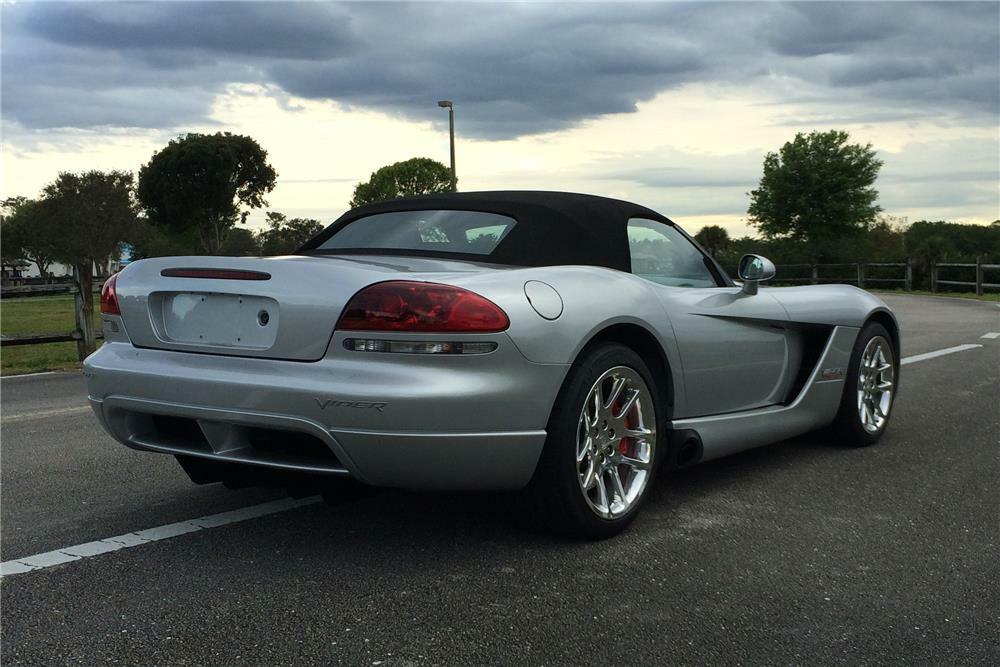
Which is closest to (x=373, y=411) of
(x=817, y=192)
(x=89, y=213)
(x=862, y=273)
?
(x=89, y=213)

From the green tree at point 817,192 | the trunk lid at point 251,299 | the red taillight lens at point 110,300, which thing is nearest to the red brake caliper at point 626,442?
the trunk lid at point 251,299

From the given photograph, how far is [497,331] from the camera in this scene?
3.31 metres

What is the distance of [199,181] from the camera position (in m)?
68.8

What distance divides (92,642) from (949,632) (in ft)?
7.66

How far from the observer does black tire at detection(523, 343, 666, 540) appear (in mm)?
3521

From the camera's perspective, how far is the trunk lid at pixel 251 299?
337cm

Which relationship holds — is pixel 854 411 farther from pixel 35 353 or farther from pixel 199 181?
pixel 199 181

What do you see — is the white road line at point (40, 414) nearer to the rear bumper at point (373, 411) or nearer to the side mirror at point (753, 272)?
the rear bumper at point (373, 411)

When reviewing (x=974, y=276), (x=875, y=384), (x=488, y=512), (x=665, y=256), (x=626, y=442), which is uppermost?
(x=665, y=256)

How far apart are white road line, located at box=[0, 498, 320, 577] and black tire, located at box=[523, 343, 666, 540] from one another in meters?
1.16

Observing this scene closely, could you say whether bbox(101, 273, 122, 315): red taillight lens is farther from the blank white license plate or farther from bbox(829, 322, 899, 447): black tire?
bbox(829, 322, 899, 447): black tire

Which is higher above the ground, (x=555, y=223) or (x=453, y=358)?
(x=555, y=223)

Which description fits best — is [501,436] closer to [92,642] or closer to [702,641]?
[702,641]

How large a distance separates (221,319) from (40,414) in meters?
4.39
